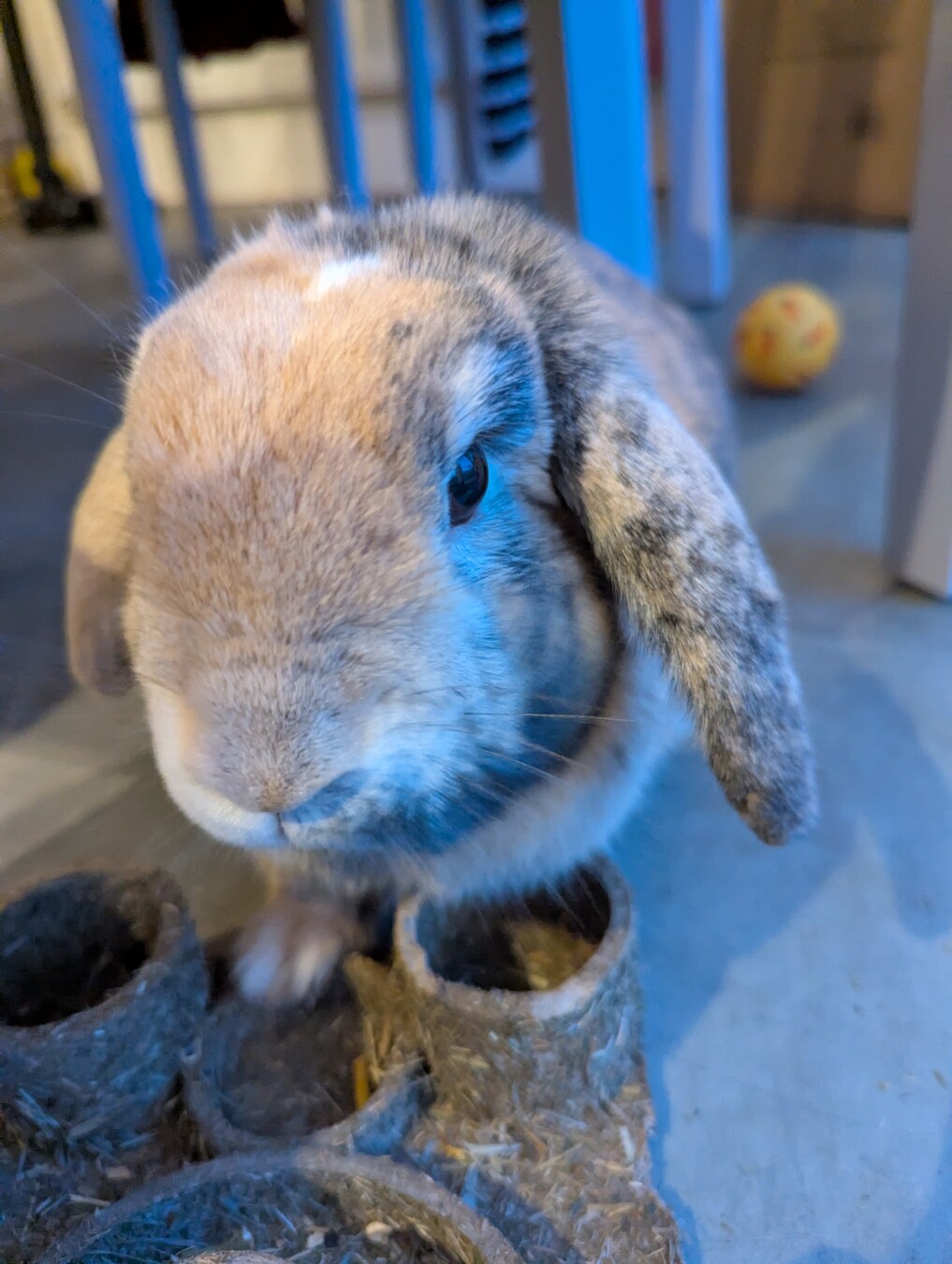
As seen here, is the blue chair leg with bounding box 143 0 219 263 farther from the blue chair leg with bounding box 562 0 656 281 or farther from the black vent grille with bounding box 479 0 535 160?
the black vent grille with bounding box 479 0 535 160

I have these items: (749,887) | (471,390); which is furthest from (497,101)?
(749,887)

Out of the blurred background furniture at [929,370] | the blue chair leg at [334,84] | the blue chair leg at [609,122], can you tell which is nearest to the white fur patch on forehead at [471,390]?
the blue chair leg at [334,84]

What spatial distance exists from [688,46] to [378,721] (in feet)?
9.37

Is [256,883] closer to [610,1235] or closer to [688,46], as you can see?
[610,1235]

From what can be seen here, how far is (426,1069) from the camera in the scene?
1155mm

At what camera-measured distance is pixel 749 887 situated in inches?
57.0

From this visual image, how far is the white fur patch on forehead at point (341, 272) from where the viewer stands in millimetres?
963

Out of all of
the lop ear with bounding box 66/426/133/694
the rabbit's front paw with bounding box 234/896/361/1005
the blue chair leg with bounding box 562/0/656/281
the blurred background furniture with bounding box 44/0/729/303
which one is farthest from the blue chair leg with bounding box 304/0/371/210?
the rabbit's front paw with bounding box 234/896/361/1005

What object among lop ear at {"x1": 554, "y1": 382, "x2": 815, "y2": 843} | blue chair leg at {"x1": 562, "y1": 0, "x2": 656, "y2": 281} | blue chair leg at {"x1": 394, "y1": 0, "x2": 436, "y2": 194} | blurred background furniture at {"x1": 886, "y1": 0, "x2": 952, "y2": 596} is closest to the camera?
lop ear at {"x1": 554, "y1": 382, "x2": 815, "y2": 843}

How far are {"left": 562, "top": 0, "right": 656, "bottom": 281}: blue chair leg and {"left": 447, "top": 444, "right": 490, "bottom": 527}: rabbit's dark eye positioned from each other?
4.52 ft

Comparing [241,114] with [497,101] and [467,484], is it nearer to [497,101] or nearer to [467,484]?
[467,484]

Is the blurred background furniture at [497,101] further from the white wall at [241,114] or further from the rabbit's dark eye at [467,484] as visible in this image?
the rabbit's dark eye at [467,484]

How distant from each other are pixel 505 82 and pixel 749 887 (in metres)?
2.11

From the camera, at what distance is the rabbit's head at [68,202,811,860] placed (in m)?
0.80
